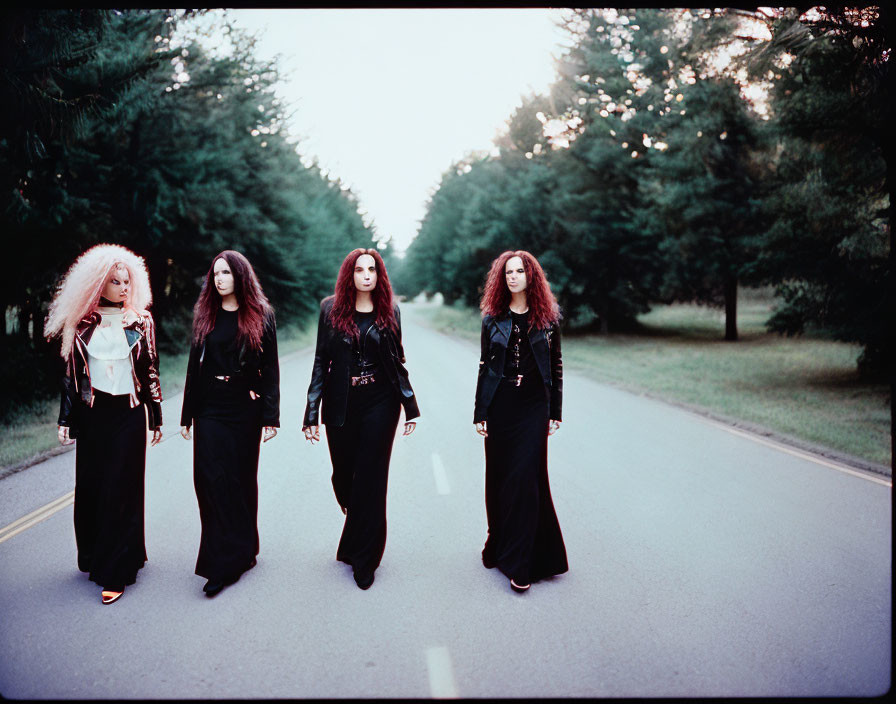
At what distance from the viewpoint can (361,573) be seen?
4.52 m

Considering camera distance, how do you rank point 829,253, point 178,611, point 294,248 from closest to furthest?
point 178,611 → point 829,253 → point 294,248

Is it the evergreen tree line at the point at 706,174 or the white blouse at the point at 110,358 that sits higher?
the evergreen tree line at the point at 706,174

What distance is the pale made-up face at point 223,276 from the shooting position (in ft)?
15.0

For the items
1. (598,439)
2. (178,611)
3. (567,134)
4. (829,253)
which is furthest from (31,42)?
(567,134)

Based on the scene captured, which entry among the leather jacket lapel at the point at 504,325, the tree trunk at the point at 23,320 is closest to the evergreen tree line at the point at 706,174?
the leather jacket lapel at the point at 504,325

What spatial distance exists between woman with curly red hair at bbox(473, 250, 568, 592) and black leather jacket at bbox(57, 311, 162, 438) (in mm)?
2221

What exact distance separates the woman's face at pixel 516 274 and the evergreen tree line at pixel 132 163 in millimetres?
3297

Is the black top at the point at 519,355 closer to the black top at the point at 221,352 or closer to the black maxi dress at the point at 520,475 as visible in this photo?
the black maxi dress at the point at 520,475

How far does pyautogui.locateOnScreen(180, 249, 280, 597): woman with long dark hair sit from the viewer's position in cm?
454

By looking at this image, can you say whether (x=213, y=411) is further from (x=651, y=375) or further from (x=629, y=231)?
(x=629, y=231)

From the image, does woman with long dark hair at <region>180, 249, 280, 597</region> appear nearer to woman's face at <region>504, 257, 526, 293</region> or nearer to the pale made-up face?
the pale made-up face

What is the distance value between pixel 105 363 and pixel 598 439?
6664mm

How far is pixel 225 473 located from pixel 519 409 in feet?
6.72

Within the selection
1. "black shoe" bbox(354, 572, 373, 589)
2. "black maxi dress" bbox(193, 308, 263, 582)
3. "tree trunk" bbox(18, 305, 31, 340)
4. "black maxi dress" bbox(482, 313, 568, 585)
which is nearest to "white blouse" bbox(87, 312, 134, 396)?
"black maxi dress" bbox(193, 308, 263, 582)
